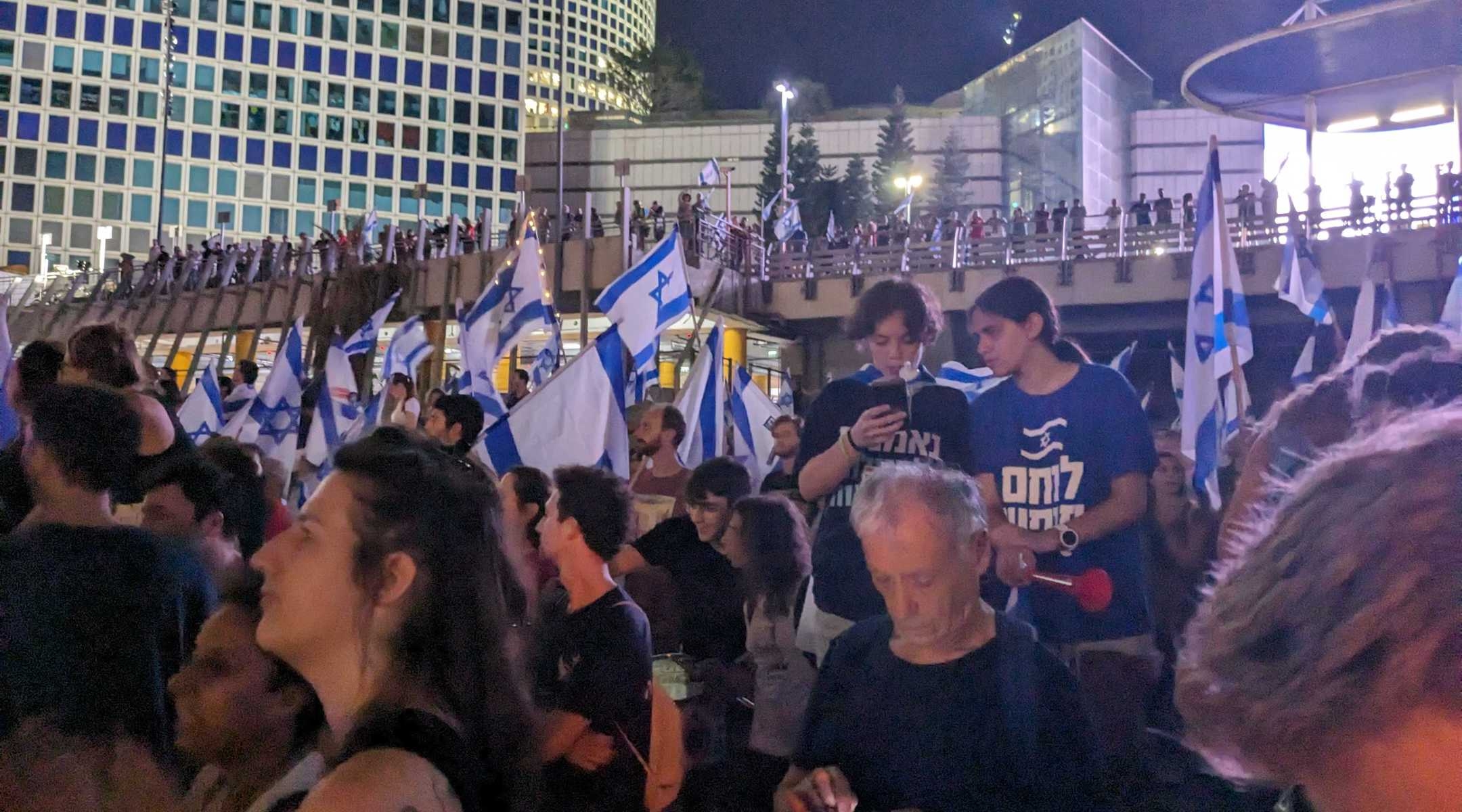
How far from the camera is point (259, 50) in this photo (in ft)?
263

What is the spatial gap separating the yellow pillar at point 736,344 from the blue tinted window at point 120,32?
64.7 meters

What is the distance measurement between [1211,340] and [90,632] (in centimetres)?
479

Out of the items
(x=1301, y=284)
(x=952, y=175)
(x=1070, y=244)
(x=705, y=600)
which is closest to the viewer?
(x=705, y=600)

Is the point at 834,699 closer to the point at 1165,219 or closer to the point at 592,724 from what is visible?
the point at 592,724

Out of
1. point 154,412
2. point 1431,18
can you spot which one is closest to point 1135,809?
point 154,412

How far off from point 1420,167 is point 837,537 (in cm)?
2574

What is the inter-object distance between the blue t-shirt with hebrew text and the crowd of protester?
0.03 ft

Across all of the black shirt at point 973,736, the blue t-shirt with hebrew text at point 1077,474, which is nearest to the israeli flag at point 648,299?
the blue t-shirt with hebrew text at point 1077,474

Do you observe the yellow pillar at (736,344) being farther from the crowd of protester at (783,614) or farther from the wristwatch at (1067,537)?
the wristwatch at (1067,537)

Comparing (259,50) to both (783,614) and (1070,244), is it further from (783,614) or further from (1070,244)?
(783,614)

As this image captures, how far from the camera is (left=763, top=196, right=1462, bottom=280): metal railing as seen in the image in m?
22.7

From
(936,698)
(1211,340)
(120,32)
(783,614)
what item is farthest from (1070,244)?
(120,32)

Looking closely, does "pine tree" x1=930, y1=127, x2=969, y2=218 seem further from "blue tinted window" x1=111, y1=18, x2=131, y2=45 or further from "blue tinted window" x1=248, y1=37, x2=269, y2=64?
"blue tinted window" x1=111, y1=18, x2=131, y2=45

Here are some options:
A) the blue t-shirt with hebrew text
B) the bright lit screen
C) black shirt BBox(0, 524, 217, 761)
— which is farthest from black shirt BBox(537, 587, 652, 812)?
the bright lit screen
